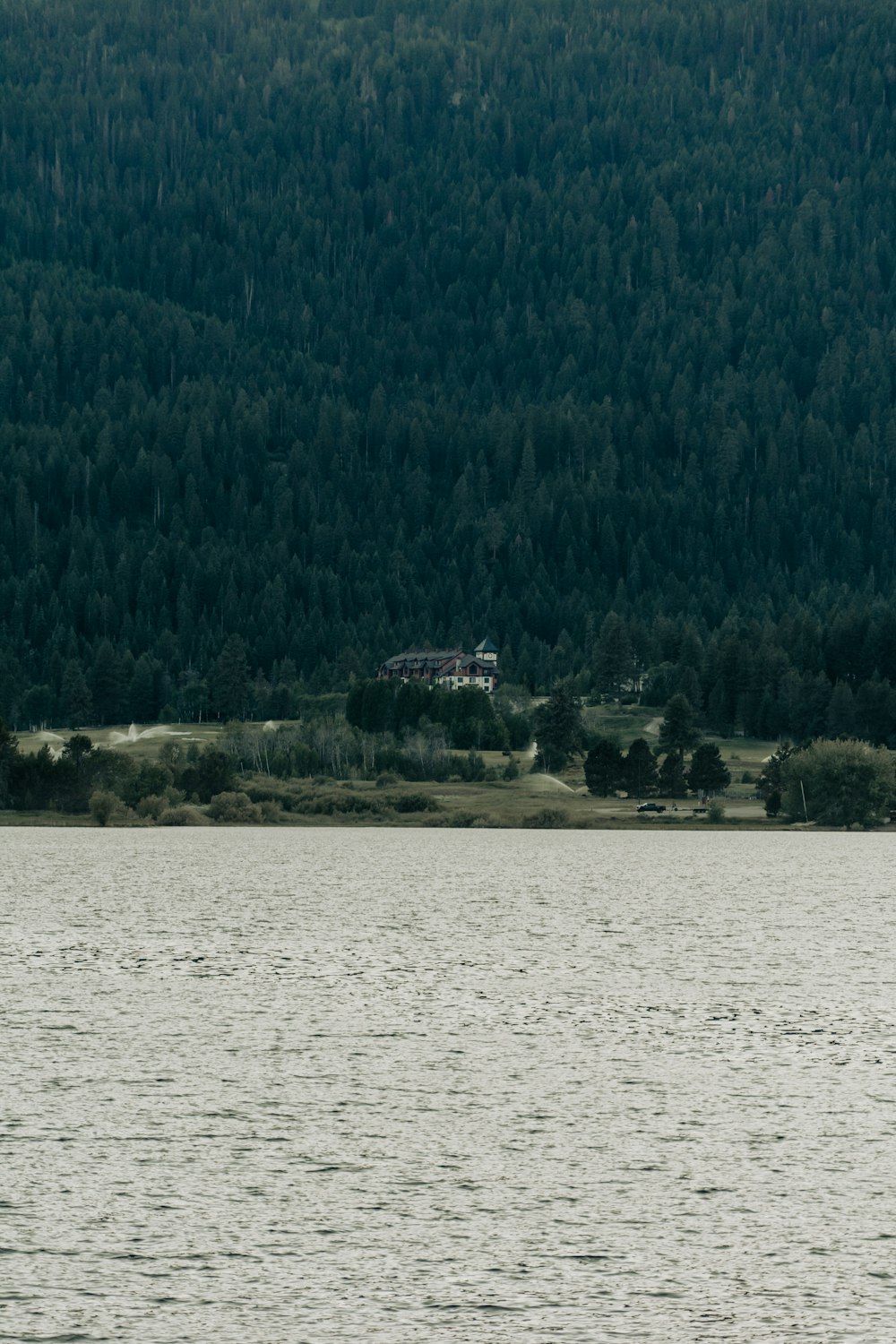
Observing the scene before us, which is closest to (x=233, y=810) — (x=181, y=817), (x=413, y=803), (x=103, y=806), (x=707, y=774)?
(x=181, y=817)

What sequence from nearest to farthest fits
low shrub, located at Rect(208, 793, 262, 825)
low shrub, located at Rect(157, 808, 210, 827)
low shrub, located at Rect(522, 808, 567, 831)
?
low shrub, located at Rect(157, 808, 210, 827), low shrub, located at Rect(522, 808, 567, 831), low shrub, located at Rect(208, 793, 262, 825)

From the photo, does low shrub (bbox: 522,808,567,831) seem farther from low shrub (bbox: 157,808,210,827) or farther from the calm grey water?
the calm grey water

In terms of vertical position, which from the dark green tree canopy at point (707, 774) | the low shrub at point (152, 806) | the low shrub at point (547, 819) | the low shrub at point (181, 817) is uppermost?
the dark green tree canopy at point (707, 774)

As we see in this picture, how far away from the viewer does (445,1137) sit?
40906mm

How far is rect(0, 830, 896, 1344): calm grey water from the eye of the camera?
95.7 ft

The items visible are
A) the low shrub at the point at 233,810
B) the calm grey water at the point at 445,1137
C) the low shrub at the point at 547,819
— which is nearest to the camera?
the calm grey water at the point at 445,1137


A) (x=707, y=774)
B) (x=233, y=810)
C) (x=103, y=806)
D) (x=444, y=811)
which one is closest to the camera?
(x=103, y=806)

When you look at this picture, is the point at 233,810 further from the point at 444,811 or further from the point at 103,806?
the point at 444,811

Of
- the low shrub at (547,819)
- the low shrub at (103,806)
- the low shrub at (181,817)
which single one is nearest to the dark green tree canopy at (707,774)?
the low shrub at (547,819)

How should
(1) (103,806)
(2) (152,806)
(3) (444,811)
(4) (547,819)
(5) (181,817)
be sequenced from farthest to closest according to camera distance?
(3) (444,811) < (4) (547,819) < (2) (152,806) < (5) (181,817) < (1) (103,806)

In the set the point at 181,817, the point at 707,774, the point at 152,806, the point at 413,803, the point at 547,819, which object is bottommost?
the point at 547,819

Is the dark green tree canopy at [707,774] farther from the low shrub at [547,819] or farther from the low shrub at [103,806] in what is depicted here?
the low shrub at [103,806]

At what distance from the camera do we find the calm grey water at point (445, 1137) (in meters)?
29.2

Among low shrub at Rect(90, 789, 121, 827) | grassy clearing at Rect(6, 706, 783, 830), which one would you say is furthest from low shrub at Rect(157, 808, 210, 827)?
grassy clearing at Rect(6, 706, 783, 830)
